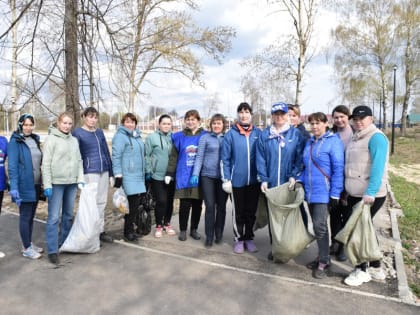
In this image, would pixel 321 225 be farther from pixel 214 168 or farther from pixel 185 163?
pixel 185 163

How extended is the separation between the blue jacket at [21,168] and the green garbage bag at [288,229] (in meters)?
2.75

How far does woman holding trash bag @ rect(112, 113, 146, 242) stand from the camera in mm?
4584

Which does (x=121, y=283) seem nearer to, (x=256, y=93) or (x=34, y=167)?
(x=34, y=167)

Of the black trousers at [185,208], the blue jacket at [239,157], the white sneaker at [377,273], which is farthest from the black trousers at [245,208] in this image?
the white sneaker at [377,273]

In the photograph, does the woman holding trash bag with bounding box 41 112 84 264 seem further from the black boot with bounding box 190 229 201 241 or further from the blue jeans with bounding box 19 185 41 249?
the black boot with bounding box 190 229 201 241

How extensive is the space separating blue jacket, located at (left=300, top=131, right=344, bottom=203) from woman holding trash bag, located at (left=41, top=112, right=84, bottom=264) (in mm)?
2727

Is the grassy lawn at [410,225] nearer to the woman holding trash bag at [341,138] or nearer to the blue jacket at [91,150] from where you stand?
the woman holding trash bag at [341,138]

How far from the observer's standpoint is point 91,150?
14.7 ft

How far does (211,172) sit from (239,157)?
0.46m

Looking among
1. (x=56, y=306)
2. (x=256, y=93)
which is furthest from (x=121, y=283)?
(x=256, y=93)

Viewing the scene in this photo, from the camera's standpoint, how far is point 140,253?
440 cm

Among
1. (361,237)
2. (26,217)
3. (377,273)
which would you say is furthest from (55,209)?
(377,273)

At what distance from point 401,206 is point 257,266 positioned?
4761mm

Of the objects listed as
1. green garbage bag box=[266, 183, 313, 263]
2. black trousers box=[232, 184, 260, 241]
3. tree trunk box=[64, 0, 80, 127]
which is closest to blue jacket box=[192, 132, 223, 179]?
black trousers box=[232, 184, 260, 241]
